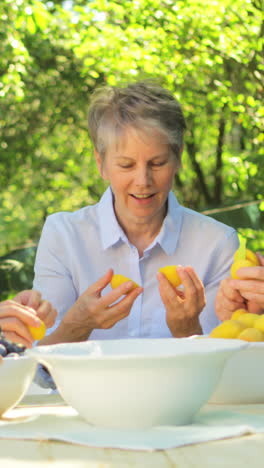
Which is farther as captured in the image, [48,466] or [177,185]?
[177,185]

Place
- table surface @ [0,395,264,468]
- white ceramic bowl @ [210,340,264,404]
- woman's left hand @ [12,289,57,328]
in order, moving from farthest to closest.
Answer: woman's left hand @ [12,289,57,328], white ceramic bowl @ [210,340,264,404], table surface @ [0,395,264,468]

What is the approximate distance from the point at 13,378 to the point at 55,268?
1.49m

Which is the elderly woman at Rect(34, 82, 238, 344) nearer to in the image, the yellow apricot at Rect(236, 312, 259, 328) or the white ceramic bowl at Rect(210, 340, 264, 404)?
the yellow apricot at Rect(236, 312, 259, 328)

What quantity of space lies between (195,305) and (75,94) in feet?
19.5

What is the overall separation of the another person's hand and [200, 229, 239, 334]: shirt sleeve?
698 mm

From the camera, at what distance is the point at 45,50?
7590mm

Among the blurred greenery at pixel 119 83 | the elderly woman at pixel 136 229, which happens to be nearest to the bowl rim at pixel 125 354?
the elderly woman at pixel 136 229

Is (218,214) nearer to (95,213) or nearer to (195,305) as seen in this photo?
(95,213)

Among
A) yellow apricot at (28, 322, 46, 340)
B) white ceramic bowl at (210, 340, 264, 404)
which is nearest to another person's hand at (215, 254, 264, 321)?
white ceramic bowl at (210, 340, 264, 404)

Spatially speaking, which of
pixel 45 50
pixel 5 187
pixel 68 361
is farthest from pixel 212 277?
pixel 5 187

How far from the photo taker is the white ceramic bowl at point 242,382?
1538 millimetres

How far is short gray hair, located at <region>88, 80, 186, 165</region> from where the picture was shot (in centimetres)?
287

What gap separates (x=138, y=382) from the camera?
4.14 feet

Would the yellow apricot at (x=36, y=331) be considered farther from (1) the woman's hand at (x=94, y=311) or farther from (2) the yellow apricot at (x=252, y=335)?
(1) the woman's hand at (x=94, y=311)
